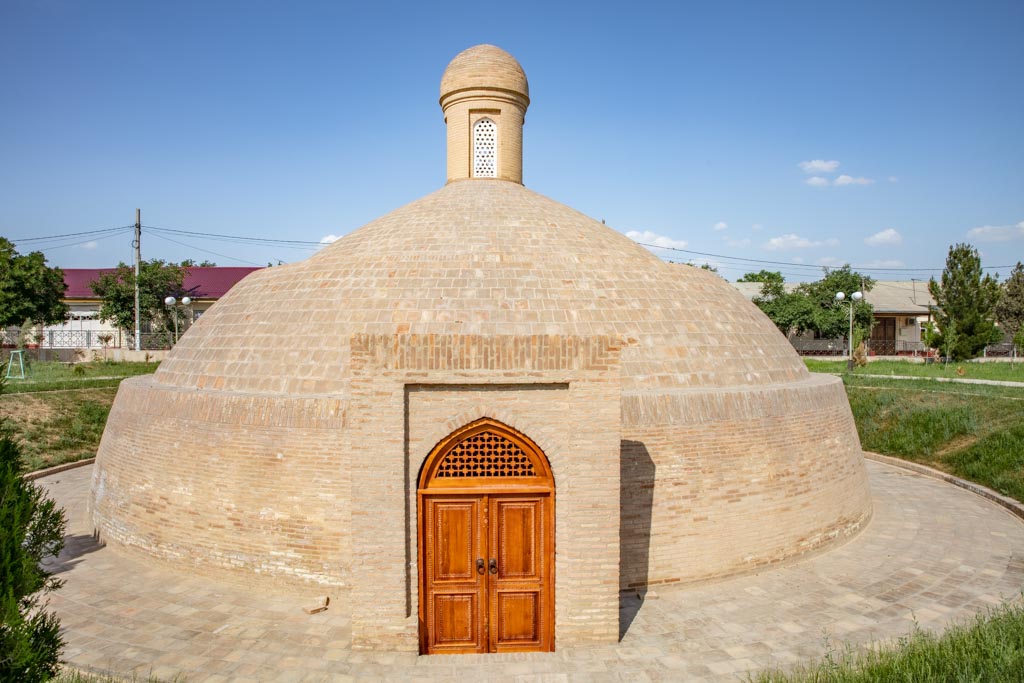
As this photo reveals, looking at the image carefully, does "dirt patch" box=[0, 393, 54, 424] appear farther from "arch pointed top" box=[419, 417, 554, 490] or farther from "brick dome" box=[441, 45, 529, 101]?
"arch pointed top" box=[419, 417, 554, 490]

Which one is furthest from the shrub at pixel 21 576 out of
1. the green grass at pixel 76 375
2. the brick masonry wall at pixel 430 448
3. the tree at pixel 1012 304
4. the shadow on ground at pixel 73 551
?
the tree at pixel 1012 304

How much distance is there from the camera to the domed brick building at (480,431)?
23.0 ft

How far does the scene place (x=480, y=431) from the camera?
23.5 ft

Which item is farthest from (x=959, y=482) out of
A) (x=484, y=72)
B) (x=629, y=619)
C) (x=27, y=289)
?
(x=27, y=289)

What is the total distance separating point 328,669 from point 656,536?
4710 millimetres

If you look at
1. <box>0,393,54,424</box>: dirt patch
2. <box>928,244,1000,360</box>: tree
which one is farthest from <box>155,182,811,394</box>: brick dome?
<box>928,244,1000,360</box>: tree

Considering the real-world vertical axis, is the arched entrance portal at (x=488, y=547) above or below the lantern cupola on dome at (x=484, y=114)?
below

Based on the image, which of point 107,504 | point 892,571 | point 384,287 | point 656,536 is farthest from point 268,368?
point 892,571

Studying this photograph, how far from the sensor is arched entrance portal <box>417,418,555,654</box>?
7188mm

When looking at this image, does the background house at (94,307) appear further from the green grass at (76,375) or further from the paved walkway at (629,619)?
the paved walkway at (629,619)

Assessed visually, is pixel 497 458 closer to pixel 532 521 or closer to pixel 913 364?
pixel 532 521

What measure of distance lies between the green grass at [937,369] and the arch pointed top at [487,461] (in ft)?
81.6

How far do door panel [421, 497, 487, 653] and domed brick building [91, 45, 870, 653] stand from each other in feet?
0.08

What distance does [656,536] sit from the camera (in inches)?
356
